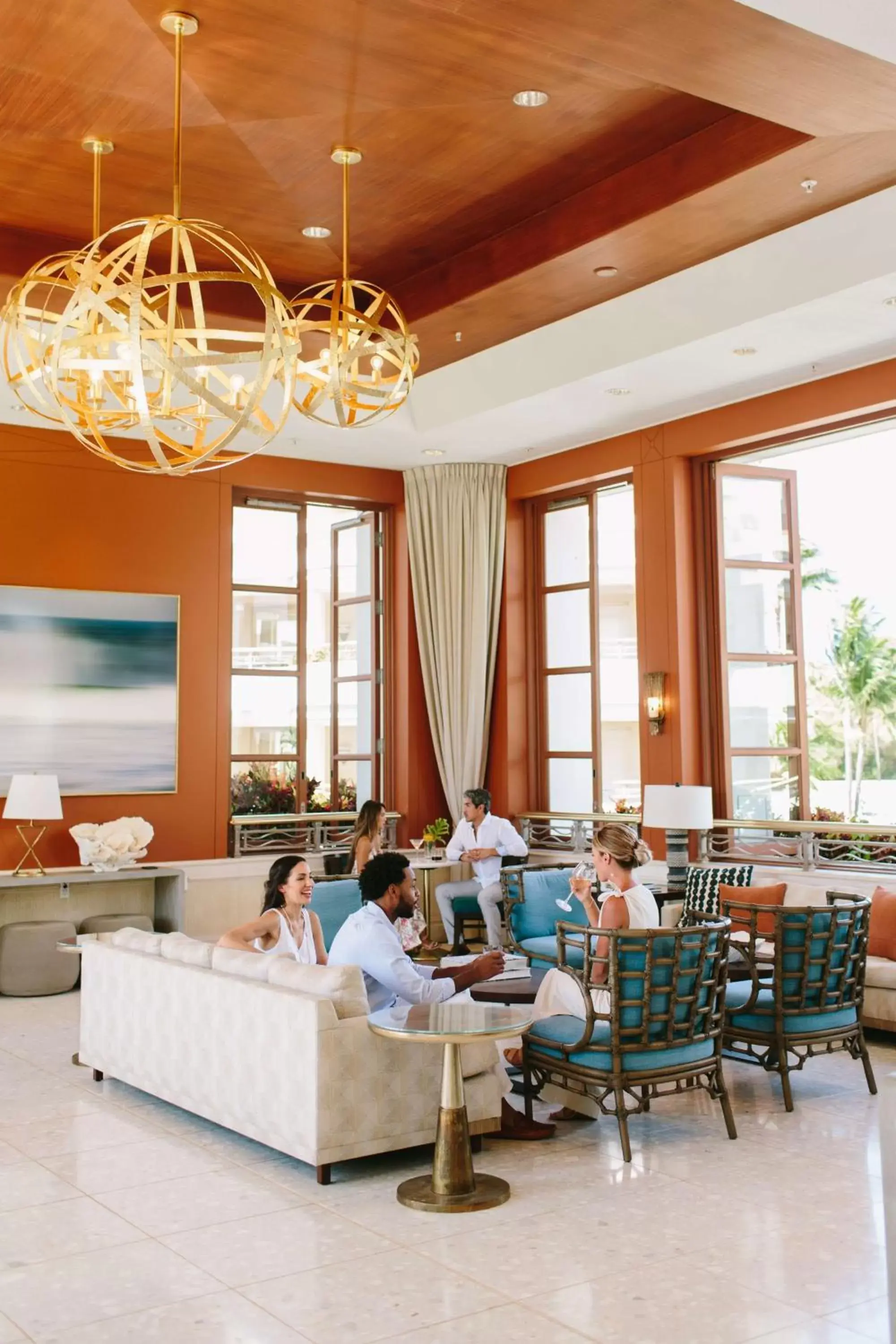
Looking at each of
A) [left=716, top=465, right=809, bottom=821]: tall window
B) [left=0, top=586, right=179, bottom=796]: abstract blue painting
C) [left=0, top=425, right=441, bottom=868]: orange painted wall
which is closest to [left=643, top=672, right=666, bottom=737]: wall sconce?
[left=716, top=465, right=809, bottom=821]: tall window

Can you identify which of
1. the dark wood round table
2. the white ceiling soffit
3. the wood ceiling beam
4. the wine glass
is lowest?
the dark wood round table

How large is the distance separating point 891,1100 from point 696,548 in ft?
23.2

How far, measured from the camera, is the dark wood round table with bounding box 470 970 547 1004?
6121 mm

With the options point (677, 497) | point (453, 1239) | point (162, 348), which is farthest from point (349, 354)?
point (677, 497)

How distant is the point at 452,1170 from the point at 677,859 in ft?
14.8

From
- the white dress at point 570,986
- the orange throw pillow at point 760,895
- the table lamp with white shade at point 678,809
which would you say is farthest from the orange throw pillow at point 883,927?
the white dress at point 570,986

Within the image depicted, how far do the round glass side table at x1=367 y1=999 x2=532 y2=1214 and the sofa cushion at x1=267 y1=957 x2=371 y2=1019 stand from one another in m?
0.16

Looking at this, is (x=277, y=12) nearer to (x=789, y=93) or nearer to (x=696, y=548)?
(x=789, y=93)

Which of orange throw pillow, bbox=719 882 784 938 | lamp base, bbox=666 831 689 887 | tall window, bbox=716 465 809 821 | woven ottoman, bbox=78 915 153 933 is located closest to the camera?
orange throw pillow, bbox=719 882 784 938

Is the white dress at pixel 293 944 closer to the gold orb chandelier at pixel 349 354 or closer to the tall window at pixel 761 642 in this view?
the gold orb chandelier at pixel 349 354

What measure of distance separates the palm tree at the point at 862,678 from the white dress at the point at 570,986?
1187 centimetres

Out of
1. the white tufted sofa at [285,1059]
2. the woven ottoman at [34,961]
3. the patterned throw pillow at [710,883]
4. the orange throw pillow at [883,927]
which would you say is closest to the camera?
the white tufted sofa at [285,1059]

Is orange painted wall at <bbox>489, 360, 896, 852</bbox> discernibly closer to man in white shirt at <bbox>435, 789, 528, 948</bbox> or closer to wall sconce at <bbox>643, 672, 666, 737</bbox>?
wall sconce at <bbox>643, 672, 666, 737</bbox>

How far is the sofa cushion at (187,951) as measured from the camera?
5.88 metres
